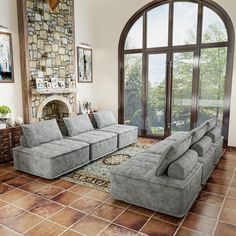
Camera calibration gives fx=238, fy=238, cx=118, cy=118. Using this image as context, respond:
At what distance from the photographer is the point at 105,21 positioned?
7164 millimetres

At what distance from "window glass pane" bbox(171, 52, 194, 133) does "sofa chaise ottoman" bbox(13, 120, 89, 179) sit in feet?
9.68

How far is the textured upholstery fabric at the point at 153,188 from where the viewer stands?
2797mm

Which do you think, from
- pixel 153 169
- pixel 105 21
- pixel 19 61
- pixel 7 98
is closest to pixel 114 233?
pixel 153 169

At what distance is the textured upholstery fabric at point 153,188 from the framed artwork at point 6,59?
3.35 meters

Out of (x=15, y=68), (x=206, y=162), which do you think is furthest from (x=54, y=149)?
A: (x=206, y=162)

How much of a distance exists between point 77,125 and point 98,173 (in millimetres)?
1489

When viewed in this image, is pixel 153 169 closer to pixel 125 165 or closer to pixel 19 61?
pixel 125 165

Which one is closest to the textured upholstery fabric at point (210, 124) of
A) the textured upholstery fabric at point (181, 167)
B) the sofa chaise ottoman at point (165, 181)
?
the sofa chaise ottoman at point (165, 181)

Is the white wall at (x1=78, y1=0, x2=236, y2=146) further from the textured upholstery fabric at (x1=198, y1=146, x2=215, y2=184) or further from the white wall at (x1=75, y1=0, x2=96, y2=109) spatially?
the textured upholstery fabric at (x1=198, y1=146, x2=215, y2=184)

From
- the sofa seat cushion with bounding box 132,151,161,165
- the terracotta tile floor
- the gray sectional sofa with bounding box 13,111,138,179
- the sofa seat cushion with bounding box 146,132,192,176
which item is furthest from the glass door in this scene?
the sofa seat cushion with bounding box 146,132,192,176

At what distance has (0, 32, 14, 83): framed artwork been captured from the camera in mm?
4953

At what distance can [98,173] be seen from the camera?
421 centimetres

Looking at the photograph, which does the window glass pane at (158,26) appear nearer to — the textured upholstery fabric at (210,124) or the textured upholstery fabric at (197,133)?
the textured upholstery fabric at (210,124)

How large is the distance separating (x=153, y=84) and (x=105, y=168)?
3202mm
